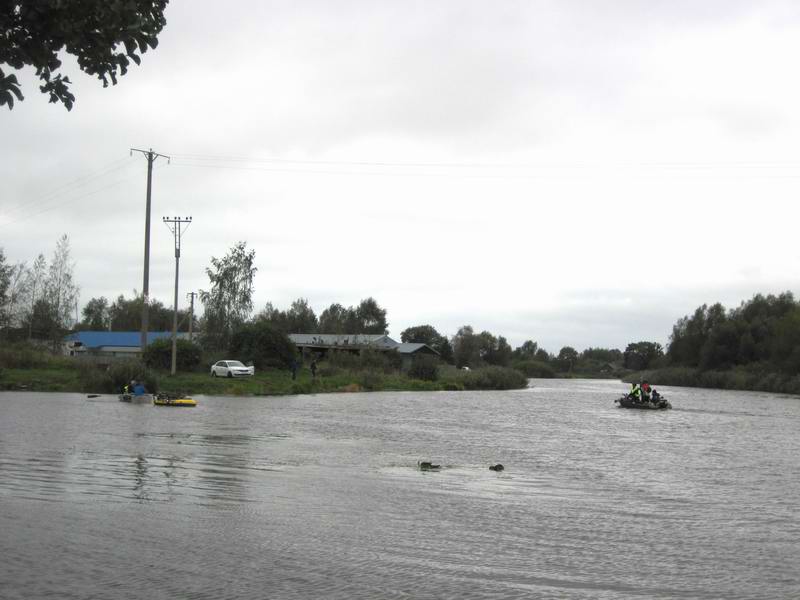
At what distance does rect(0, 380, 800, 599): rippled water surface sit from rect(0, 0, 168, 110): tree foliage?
216 inches

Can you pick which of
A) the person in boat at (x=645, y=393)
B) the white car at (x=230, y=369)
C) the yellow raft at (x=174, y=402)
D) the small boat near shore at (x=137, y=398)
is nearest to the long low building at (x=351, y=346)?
the white car at (x=230, y=369)

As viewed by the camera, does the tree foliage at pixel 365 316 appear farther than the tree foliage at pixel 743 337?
Yes

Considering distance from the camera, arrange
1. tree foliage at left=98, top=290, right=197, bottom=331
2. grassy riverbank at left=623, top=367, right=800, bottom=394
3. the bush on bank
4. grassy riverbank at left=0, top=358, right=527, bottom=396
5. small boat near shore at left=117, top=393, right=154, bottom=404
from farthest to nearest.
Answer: tree foliage at left=98, top=290, right=197, bottom=331, grassy riverbank at left=623, top=367, right=800, bottom=394, grassy riverbank at left=0, top=358, right=527, bottom=396, the bush on bank, small boat near shore at left=117, top=393, right=154, bottom=404

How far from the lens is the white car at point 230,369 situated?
60.8m

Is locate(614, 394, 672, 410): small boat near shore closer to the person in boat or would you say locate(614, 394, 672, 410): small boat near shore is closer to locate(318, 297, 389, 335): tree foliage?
the person in boat

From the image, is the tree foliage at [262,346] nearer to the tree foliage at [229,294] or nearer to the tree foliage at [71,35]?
the tree foliage at [229,294]

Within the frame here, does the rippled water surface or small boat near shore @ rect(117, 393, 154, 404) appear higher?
small boat near shore @ rect(117, 393, 154, 404)

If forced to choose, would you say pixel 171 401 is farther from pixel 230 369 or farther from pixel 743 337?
pixel 743 337

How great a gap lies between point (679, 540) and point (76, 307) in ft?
278

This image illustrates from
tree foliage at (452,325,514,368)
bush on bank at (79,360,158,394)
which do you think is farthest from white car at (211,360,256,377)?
tree foliage at (452,325,514,368)

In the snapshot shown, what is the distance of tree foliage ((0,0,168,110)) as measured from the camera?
658 centimetres

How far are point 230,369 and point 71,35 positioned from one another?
182 ft

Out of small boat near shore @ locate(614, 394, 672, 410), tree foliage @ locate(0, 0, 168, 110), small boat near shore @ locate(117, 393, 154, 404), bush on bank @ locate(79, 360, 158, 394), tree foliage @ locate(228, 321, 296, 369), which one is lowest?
small boat near shore @ locate(614, 394, 672, 410)

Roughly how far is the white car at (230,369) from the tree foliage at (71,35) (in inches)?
2160
